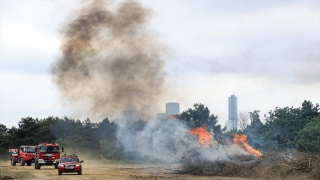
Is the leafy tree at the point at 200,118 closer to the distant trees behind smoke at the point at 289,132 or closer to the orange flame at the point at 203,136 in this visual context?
the distant trees behind smoke at the point at 289,132

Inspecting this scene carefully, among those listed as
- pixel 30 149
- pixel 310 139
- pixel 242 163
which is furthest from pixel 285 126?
pixel 30 149

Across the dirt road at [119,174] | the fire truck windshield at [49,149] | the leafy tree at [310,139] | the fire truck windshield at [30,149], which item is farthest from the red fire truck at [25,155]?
the leafy tree at [310,139]

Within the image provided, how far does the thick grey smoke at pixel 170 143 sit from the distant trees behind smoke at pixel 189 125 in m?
2.00

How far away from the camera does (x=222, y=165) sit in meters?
46.0

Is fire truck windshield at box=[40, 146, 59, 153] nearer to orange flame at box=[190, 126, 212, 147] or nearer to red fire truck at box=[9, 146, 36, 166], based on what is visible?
red fire truck at box=[9, 146, 36, 166]

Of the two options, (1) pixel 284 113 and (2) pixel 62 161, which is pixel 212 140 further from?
(1) pixel 284 113

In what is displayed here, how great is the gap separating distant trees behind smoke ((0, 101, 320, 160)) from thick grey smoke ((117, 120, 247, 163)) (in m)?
2.00

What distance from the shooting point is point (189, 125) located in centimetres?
7681

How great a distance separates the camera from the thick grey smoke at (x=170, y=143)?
48.1 m

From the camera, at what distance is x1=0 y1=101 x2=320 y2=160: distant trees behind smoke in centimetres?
6588

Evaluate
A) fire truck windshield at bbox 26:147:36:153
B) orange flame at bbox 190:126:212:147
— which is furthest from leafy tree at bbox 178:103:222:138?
orange flame at bbox 190:126:212:147

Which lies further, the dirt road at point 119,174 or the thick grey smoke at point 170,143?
the thick grey smoke at point 170,143

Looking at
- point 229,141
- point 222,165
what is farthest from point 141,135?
point 222,165

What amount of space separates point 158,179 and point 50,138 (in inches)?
2557
